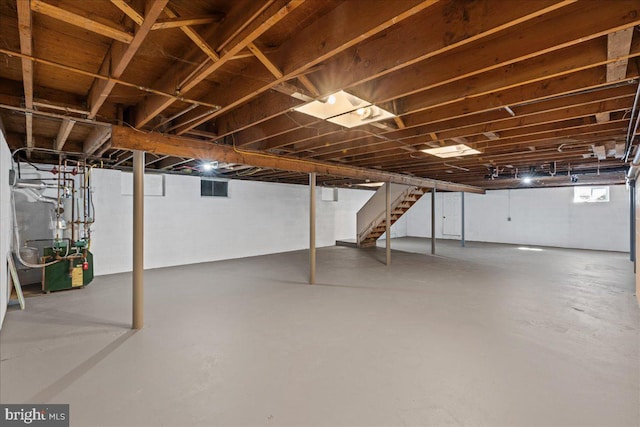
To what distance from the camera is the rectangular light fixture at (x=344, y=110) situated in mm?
2482

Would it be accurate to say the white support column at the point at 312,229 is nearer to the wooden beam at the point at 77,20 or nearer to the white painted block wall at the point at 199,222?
the white painted block wall at the point at 199,222

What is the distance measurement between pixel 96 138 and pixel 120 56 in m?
2.52

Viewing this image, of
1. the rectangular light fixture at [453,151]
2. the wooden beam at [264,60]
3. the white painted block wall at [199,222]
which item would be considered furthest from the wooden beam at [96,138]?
the rectangular light fixture at [453,151]

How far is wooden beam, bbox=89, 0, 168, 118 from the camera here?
1333 mm

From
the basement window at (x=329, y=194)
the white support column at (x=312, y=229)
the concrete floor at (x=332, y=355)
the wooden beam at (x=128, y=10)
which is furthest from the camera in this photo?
the basement window at (x=329, y=194)

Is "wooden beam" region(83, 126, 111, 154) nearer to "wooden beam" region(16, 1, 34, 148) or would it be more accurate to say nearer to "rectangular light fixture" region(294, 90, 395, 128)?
"wooden beam" region(16, 1, 34, 148)

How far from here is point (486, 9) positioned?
145 cm

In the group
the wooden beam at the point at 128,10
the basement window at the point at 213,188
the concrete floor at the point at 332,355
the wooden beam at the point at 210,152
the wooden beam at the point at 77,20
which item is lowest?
the concrete floor at the point at 332,355

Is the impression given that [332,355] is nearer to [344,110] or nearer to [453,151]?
[344,110]

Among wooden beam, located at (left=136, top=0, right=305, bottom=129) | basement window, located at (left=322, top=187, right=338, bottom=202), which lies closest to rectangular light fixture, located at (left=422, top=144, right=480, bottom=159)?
wooden beam, located at (left=136, top=0, right=305, bottom=129)

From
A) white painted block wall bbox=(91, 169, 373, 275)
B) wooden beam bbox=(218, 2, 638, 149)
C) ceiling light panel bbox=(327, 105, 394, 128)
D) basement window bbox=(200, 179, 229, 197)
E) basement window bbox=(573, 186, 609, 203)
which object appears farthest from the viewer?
basement window bbox=(573, 186, 609, 203)

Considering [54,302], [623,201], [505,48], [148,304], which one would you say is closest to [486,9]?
[505,48]

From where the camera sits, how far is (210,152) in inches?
148

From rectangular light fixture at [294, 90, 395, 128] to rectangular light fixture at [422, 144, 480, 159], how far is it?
173 cm
